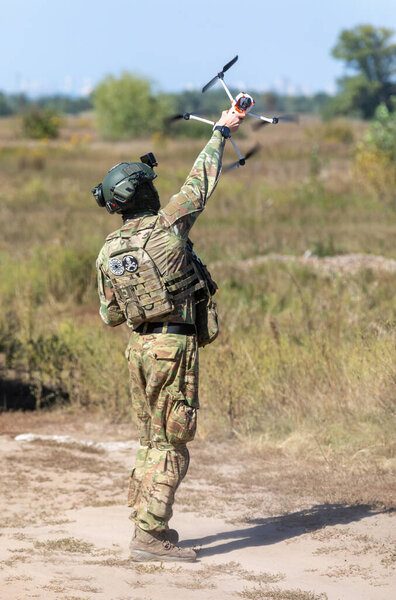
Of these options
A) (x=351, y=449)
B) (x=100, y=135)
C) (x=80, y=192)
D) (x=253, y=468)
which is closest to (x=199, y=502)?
(x=253, y=468)

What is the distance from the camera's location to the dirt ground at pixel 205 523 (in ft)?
14.6

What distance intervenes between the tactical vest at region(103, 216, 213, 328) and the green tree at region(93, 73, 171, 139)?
2223 inches

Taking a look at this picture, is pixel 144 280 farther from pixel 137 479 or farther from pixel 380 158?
pixel 380 158

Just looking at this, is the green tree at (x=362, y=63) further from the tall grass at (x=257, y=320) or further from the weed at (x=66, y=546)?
the weed at (x=66, y=546)

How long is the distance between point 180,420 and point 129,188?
47.1 inches

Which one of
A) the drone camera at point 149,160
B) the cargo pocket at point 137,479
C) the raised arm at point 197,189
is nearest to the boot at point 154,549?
the cargo pocket at point 137,479

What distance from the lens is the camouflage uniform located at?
4586 mm

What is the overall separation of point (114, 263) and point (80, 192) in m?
21.1

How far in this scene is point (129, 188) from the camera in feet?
15.0

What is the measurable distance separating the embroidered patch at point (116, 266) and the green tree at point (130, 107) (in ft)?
185

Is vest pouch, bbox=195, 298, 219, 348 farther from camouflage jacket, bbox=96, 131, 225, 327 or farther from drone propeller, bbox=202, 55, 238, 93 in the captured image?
drone propeller, bbox=202, 55, 238, 93

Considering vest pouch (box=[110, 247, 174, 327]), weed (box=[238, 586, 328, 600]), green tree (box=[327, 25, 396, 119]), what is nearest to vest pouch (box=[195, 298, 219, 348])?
vest pouch (box=[110, 247, 174, 327])

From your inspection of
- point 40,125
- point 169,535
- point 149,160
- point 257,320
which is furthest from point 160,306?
point 40,125

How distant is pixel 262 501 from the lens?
6074 millimetres
